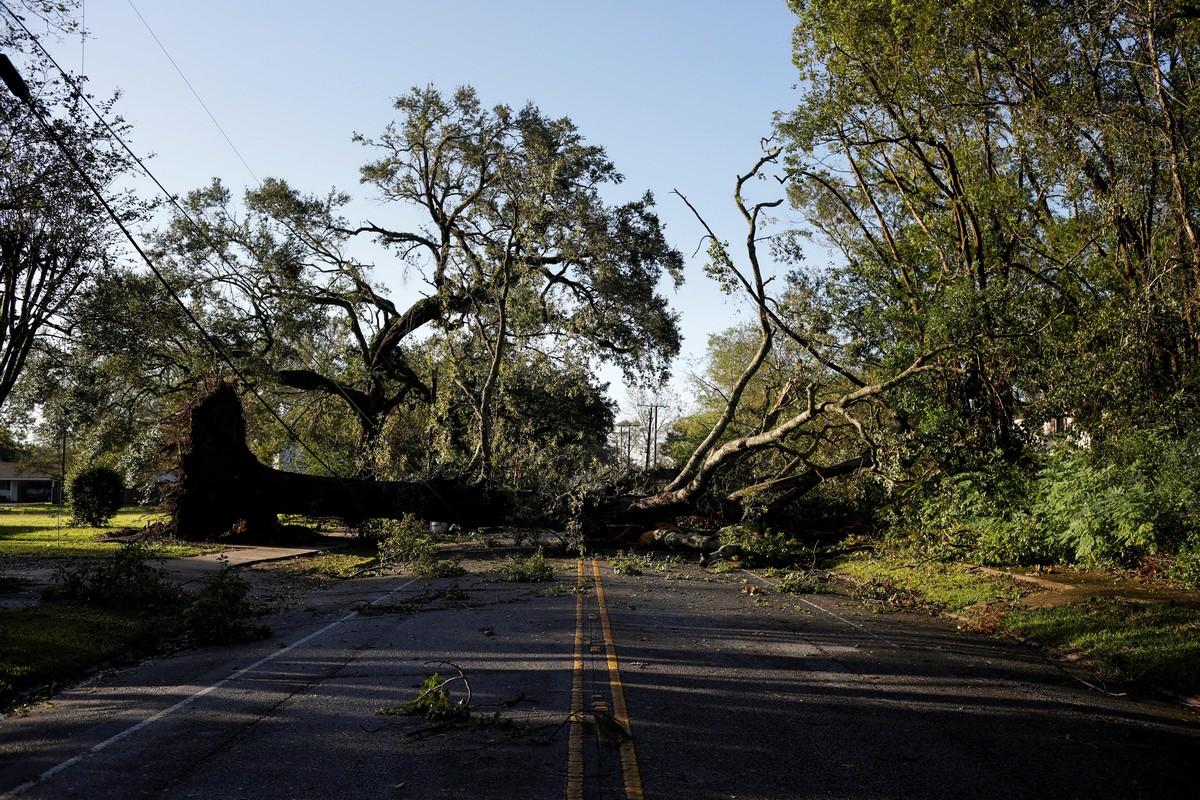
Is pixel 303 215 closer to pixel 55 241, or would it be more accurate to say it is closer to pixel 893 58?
pixel 55 241

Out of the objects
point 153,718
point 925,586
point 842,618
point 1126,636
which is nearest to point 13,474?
point 925,586

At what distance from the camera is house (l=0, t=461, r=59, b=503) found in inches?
2822

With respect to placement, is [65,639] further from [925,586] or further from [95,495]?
[95,495]

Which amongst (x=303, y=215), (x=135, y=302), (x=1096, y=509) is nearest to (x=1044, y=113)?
(x=1096, y=509)

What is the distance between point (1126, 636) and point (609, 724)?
276 inches

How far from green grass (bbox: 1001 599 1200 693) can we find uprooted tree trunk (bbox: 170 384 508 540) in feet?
54.2

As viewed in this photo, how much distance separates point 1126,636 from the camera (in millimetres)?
10250

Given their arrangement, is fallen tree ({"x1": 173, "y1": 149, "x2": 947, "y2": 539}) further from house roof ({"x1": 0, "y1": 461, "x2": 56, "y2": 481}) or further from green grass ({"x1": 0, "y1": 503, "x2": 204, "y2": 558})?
house roof ({"x1": 0, "y1": 461, "x2": 56, "y2": 481})

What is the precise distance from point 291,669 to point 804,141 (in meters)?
16.1

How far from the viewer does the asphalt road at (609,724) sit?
5.71m

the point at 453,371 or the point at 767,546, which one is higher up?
the point at 453,371

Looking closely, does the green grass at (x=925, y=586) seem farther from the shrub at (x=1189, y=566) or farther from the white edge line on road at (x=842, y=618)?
the shrub at (x=1189, y=566)

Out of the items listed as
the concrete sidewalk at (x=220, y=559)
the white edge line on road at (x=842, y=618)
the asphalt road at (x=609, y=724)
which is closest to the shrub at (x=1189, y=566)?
the asphalt road at (x=609, y=724)

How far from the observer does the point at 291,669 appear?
30.6 ft
